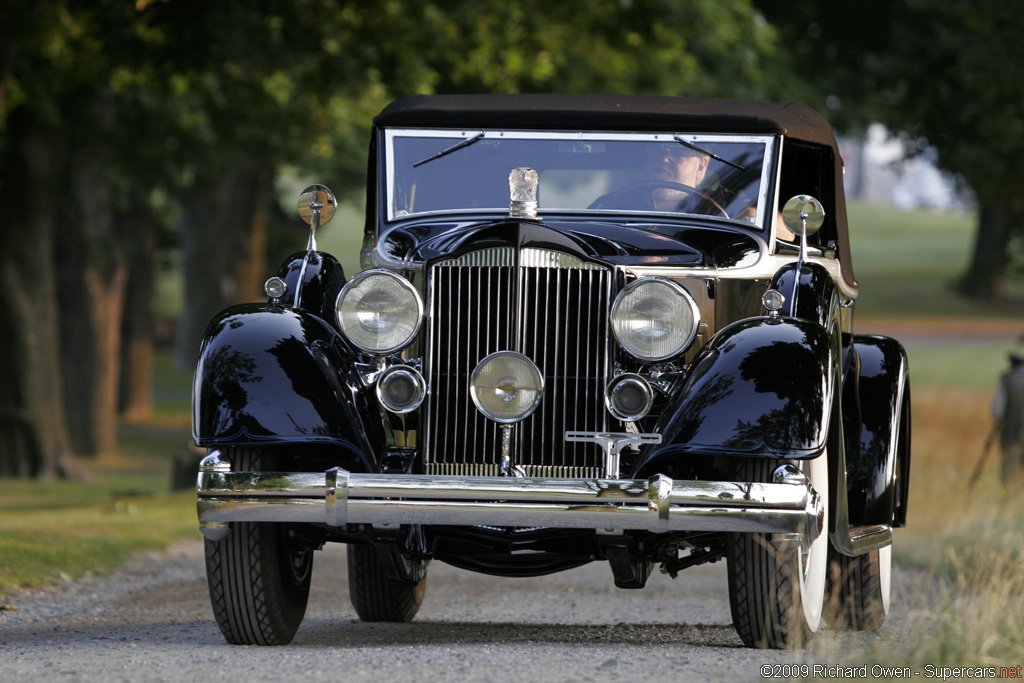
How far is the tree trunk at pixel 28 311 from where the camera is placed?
A: 54.0ft

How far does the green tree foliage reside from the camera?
12680 millimetres

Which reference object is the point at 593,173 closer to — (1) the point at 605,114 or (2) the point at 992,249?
(1) the point at 605,114

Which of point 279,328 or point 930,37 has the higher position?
point 930,37

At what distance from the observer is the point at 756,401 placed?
16.4 feet

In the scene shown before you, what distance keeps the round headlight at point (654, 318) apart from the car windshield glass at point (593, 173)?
0.87m

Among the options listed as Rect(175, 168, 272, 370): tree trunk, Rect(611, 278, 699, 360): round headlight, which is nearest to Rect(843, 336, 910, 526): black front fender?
Rect(611, 278, 699, 360): round headlight

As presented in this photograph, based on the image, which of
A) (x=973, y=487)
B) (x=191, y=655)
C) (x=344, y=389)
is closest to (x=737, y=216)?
(x=344, y=389)

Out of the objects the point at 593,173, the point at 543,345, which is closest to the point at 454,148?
the point at 593,173

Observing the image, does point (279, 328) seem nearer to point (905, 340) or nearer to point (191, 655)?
point (191, 655)

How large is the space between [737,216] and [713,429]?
1.49 meters

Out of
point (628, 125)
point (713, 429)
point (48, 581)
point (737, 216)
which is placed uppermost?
point (628, 125)

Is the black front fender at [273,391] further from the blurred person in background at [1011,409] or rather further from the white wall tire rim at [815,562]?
the blurred person in background at [1011,409]

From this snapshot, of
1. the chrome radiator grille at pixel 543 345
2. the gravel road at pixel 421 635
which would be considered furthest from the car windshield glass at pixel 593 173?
the gravel road at pixel 421 635

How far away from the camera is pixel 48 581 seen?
8.30m
